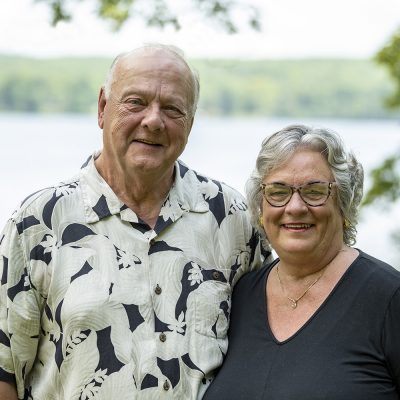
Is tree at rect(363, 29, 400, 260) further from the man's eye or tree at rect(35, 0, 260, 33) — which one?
the man's eye

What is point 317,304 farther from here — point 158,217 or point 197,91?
point 197,91

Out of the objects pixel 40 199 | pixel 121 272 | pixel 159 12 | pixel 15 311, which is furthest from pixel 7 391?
pixel 159 12

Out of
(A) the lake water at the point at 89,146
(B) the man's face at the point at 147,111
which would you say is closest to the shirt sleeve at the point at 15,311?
(B) the man's face at the point at 147,111

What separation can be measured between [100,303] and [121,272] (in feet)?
0.47

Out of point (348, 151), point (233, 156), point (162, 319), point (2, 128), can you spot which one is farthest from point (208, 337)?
point (2, 128)

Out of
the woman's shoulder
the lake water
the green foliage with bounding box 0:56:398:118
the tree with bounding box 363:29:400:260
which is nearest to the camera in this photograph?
the woman's shoulder

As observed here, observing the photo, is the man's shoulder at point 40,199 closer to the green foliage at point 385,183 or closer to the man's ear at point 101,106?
the man's ear at point 101,106

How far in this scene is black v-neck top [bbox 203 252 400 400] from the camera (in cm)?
276

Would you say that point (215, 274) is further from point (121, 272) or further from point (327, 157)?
point (327, 157)

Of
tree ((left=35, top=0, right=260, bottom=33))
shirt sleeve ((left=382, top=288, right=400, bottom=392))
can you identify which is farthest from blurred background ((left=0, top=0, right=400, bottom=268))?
shirt sleeve ((left=382, top=288, right=400, bottom=392))

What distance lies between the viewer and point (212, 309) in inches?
122

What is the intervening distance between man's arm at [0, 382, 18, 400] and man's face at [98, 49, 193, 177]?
34.9 inches

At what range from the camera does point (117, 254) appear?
299 cm

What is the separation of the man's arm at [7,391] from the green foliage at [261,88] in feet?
46.0
